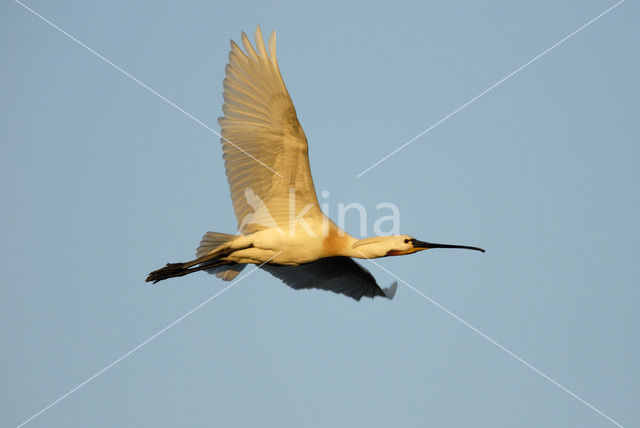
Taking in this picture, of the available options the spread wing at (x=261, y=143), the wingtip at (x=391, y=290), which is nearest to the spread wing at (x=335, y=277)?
the wingtip at (x=391, y=290)

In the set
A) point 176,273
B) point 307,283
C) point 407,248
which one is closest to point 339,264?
point 307,283

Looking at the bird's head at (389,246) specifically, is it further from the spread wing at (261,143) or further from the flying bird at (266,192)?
the spread wing at (261,143)

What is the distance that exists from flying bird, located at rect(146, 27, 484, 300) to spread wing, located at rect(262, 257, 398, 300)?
50.3 inches

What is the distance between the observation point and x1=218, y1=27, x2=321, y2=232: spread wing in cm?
1365

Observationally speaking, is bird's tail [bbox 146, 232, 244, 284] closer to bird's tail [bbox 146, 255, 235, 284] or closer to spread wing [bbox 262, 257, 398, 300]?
bird's tail [bbox 146, 255, 235, 284]

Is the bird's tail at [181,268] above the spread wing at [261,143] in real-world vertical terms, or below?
below

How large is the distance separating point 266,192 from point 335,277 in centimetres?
281

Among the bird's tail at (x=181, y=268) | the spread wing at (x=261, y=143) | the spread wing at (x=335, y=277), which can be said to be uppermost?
the spread wing at (x=261, y=143)

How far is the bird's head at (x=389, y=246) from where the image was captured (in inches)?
579

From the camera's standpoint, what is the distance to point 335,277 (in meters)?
16.6

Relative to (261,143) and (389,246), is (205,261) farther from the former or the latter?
(389,246)

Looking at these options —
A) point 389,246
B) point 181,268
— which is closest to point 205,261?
point 181,268

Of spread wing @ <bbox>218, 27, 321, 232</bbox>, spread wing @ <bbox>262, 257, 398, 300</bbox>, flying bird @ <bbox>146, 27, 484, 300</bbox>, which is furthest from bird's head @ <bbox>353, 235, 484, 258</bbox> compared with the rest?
spread wing @ <bbox>262, 257, 398, 300</bbox>

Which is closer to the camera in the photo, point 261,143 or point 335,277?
point 261,143
